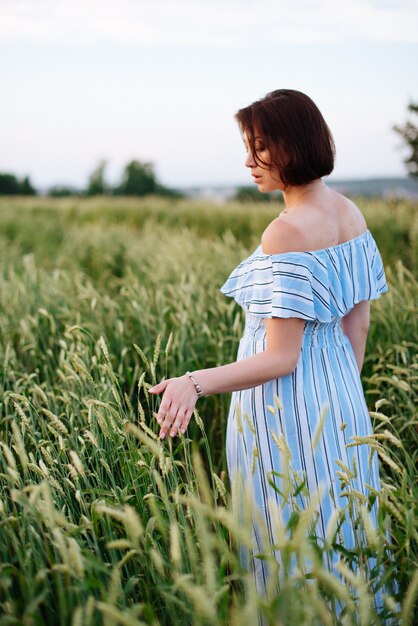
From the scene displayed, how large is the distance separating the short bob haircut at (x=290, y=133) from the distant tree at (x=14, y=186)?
3719cm

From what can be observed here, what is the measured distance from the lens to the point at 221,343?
2.86 meters

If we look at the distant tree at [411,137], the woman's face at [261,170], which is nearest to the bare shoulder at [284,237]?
the woman's face at [261,170]

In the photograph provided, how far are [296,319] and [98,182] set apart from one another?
108 ft

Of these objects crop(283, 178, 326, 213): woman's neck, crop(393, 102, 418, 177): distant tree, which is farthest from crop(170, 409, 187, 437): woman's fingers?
crop(393, 102, 418, 177): distant tree

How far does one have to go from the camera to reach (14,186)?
36.7 meters

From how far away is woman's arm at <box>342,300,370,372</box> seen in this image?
72.8 inches

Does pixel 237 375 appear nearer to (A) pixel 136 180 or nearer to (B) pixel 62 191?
(A) pixel 136 180

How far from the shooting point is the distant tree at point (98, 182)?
3288 cm

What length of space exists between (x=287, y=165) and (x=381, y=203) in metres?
7.60

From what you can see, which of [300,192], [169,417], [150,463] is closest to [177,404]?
[169,417]

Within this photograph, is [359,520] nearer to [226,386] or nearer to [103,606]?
[226,386]

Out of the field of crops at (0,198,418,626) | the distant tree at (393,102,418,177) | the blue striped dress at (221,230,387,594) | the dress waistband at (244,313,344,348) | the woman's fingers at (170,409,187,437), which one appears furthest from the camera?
the distant tree at (393,102,418,177)

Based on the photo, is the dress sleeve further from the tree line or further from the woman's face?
the tree line

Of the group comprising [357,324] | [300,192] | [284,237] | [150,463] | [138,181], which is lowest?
[150,463]
